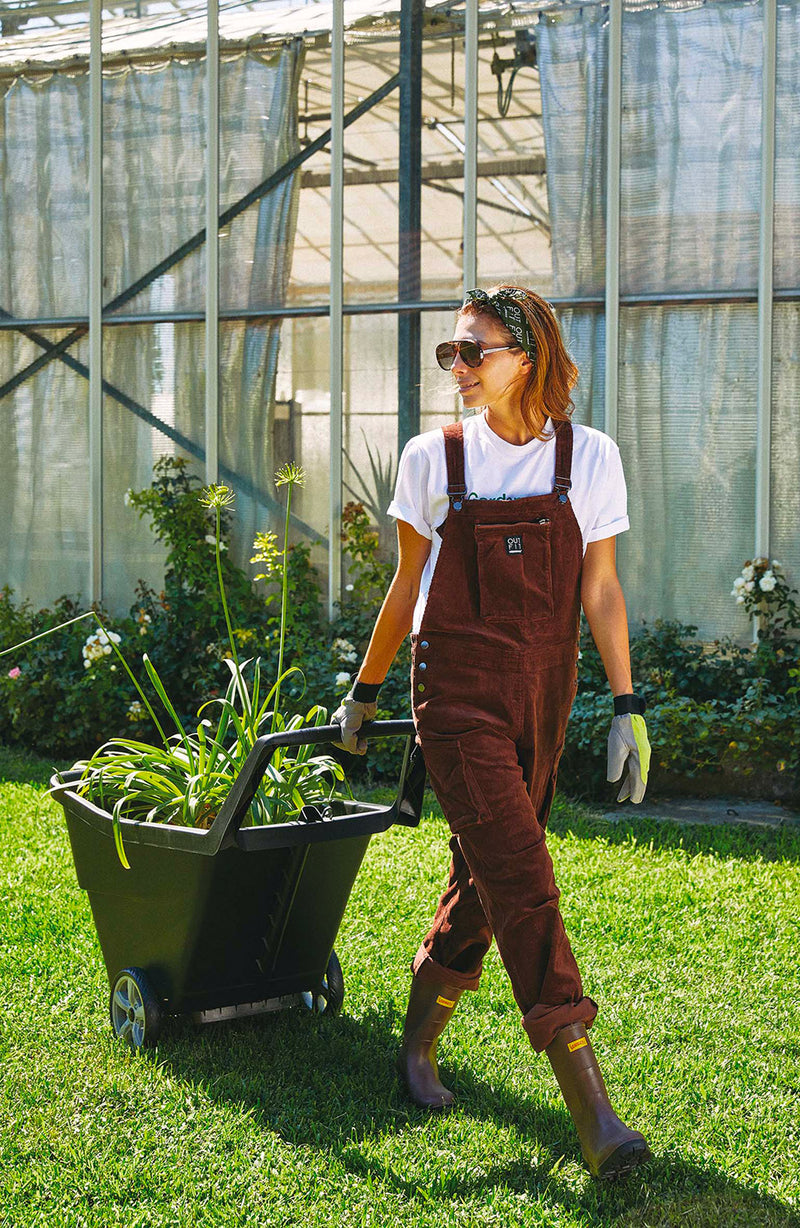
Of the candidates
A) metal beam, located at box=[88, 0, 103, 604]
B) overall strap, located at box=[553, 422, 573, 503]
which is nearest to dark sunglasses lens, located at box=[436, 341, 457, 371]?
overall strap, located at box=[553, 422, 573, 503]

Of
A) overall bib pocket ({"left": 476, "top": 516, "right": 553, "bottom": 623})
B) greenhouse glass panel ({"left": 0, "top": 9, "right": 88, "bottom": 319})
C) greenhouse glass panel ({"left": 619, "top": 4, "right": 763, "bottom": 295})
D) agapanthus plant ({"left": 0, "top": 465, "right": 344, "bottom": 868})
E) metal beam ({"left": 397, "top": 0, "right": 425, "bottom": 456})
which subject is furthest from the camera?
greenhouse glass panel ({"left": 0, "top": 9, "right": 88, "bottom": 319})

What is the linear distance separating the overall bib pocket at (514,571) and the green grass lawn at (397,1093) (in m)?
1.22

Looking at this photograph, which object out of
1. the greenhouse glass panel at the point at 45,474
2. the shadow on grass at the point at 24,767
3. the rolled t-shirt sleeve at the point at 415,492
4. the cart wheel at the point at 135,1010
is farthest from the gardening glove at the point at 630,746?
the greenhouse glass panel at the point at 45,474

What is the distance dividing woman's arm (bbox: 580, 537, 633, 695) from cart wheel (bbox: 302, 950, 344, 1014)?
1226 millimetres

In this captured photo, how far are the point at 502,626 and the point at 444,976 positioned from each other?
36.0 inches

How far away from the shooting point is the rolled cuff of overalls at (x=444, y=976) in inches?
129

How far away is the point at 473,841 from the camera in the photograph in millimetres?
2984

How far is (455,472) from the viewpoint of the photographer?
3.09m

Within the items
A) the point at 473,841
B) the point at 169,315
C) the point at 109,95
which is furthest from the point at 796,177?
the point at 473,841

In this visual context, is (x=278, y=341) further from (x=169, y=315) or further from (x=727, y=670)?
(x=727, y=670)

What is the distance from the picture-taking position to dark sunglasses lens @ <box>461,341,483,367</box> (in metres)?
3.12

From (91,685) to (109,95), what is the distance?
3758mm

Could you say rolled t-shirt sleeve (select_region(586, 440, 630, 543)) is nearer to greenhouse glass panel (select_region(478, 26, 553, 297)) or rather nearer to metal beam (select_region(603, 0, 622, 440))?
metal beam (select_region(603, 0, 622, 440))

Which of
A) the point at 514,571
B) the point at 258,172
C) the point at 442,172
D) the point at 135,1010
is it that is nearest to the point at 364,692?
the point at 514,571
